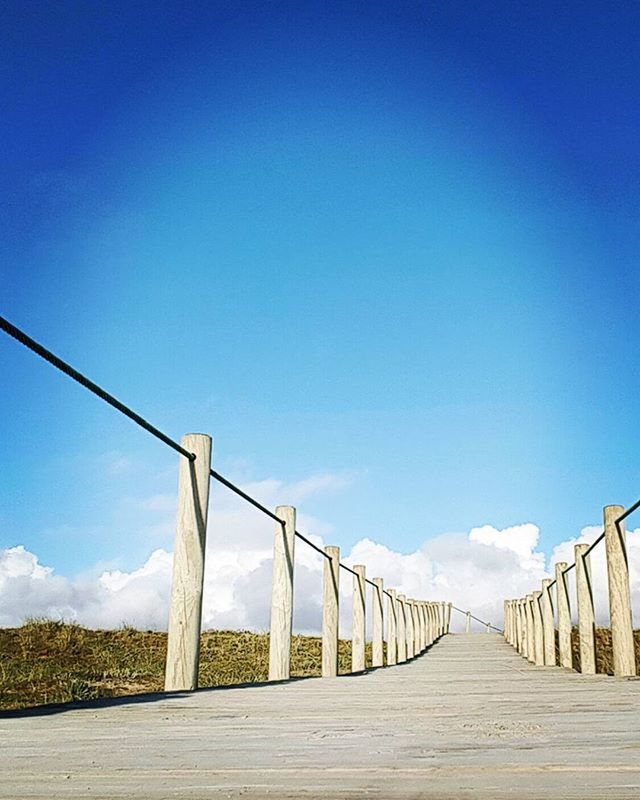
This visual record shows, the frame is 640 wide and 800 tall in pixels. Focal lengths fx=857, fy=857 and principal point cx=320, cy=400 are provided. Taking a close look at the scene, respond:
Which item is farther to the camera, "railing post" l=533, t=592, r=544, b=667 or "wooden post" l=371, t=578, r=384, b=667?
"railing post" l=533, t=592, r=544, b=667

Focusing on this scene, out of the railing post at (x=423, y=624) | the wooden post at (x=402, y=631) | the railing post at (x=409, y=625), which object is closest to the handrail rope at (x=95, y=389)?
the wooden post at (x=402, y=631)

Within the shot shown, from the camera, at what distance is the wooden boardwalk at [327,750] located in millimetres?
1250

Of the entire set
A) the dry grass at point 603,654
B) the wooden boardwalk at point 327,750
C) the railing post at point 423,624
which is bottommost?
the wooden boardwalk at point 327,750

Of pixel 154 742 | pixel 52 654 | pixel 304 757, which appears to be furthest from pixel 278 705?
pixel 52 654

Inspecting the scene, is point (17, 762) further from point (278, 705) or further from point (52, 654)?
point (52, 654)

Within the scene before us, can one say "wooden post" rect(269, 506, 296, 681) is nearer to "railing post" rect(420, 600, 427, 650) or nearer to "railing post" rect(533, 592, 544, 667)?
"railing post" rect(533, 592, 544, 667)

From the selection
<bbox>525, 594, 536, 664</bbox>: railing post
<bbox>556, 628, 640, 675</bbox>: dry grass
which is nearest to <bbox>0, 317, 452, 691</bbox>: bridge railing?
<bbox>525, 594, 536, 664</bbox>: railing post

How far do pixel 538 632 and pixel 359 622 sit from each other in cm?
369

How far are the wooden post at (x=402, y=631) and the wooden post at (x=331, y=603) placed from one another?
18.3ft

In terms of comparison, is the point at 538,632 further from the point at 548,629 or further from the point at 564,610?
the point at 564,610

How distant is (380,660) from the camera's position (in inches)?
416

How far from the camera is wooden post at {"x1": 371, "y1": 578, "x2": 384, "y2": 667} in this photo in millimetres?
9945

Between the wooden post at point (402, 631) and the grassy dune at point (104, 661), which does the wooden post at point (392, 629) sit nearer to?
the wooden post at point (402, 631)

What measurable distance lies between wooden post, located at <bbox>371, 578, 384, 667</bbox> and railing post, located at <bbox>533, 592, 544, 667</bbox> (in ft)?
7.29
